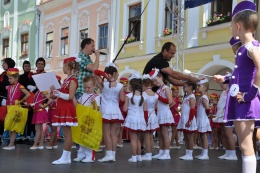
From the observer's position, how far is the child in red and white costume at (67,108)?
7.27 metres

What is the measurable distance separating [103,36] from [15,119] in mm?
13506

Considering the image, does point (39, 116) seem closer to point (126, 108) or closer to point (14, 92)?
point (14, 92)

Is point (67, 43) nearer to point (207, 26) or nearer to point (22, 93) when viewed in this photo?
point (207, 26)

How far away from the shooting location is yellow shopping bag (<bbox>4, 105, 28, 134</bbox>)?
9.99 meters

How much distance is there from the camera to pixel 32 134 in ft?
41.6

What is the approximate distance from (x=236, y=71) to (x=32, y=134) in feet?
29.4

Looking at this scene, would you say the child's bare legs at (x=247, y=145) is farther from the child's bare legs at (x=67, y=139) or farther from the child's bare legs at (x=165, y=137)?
the child's bare legs at (x=165, y=137)

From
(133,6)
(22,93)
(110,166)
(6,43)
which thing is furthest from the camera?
(6,43)

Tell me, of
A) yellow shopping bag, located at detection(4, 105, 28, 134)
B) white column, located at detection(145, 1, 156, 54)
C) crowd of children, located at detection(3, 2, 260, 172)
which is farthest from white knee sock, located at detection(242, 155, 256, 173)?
white column, located at detection(145, 1, 156, 54)

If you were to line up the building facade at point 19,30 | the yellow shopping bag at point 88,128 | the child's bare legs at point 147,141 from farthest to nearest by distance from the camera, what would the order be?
the building facade at point 19,30 < the child's bare legs at point 147,141 < the yellow shopping bag at point 88,128

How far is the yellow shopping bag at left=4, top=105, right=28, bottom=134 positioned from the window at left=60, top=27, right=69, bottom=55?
15522 mm

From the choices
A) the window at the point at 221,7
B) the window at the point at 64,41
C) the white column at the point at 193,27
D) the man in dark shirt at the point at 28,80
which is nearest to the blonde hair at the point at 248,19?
the man in dark shirt at the point at 28,80

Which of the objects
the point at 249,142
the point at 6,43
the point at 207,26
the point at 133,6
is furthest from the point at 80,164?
the point at 6,43

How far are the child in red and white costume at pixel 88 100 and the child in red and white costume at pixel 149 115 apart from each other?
916 millimetres
